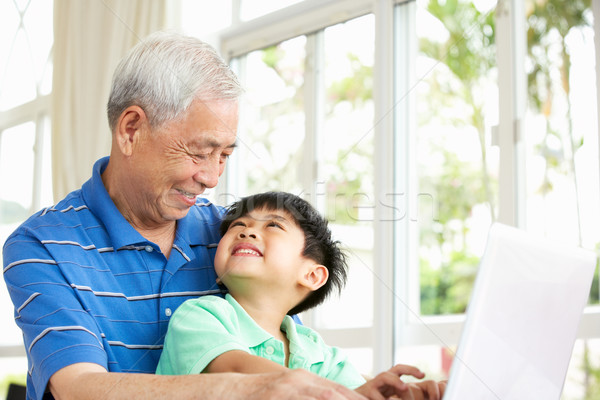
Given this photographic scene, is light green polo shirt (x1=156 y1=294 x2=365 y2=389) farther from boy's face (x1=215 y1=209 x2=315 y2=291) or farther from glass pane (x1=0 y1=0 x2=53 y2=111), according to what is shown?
glass pane (x1=0 y1=0 x2=53 y2=111)

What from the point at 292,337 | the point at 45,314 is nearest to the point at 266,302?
the point at 292,337

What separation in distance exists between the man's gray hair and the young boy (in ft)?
1.04

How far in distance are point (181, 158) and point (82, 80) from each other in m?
2.60

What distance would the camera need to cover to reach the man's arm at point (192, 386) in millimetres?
889

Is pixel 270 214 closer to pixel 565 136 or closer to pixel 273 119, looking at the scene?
pixel 565 136

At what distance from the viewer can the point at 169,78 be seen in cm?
145

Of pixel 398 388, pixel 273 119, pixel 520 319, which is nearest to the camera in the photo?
pixel 520 319

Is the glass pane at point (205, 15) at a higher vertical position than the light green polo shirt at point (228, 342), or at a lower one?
higher

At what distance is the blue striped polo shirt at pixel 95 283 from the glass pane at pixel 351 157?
154 centimetres

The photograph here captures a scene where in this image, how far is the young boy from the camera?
122cm

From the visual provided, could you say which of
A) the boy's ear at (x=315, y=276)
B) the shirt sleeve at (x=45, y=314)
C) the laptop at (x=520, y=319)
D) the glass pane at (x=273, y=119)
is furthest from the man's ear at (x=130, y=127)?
the glass pane at (x=273, y=119)

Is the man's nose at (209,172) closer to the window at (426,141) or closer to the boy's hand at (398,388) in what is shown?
the boy's hand at (398,388)

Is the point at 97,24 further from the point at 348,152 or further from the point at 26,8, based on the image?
the point at 348,152

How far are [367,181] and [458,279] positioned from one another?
0.62 meters
